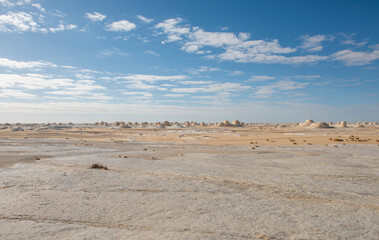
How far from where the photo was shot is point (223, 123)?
7862 cm

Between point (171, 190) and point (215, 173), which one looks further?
point (215, 173)

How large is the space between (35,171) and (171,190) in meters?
6.66

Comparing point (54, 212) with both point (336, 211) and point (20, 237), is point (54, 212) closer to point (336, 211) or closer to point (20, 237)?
point (20, 237)

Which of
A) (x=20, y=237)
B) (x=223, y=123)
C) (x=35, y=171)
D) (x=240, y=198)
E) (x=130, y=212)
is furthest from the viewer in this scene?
(x=223, y=123)

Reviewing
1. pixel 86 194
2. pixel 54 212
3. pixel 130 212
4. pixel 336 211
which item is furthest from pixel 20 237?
pixel 336 211

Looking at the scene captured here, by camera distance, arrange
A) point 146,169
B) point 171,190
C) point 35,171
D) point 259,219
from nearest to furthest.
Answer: point 259,219 → point 171,190 → point 35,171 → point 146,169

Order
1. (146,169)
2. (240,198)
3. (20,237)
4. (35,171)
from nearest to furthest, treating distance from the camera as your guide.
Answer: (20,237)
(240,198)
(35,171)
(146,169)

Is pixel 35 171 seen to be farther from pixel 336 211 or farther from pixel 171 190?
pixel 336 211

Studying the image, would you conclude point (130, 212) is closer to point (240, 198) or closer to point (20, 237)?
point (20, 237)

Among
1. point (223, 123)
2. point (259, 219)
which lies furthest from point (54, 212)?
point (223, 123)

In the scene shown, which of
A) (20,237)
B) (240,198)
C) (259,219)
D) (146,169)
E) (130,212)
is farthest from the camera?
(146,169)

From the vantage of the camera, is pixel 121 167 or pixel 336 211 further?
pixel 121 167

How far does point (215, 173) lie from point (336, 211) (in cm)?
533

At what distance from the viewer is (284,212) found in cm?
610
